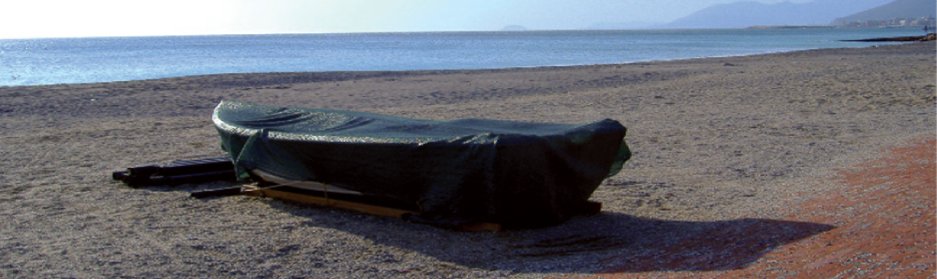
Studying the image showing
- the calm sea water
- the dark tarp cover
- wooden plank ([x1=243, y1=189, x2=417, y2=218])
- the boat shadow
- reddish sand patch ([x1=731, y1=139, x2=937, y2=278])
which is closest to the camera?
reddish sand patch ([x1=731, y1=139, x2=937, y2=278])

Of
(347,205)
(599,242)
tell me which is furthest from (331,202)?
(599,242)

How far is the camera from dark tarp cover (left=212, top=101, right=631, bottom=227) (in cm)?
816

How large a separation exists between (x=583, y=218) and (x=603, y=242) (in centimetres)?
88

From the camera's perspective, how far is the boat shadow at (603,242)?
722cm

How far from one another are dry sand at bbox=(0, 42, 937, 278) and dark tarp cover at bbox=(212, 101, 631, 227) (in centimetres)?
22

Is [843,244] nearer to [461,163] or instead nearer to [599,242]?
[599,242]

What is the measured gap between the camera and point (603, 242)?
8023mm

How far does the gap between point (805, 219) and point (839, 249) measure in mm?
1259

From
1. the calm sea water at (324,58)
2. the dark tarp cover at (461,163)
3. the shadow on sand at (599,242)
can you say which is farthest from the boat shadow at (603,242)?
the calm sea water at (324,58)

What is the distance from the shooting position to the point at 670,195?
10.1 m

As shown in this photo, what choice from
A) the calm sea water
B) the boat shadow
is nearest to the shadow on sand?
the boat shadow

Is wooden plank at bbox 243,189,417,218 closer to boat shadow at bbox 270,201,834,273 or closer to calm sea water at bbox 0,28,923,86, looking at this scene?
boat shadow at bbox 270,201,834,273

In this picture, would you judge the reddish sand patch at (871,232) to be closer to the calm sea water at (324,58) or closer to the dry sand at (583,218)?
the dry sand at (583,218)

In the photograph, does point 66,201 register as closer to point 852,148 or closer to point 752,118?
point 852,148
